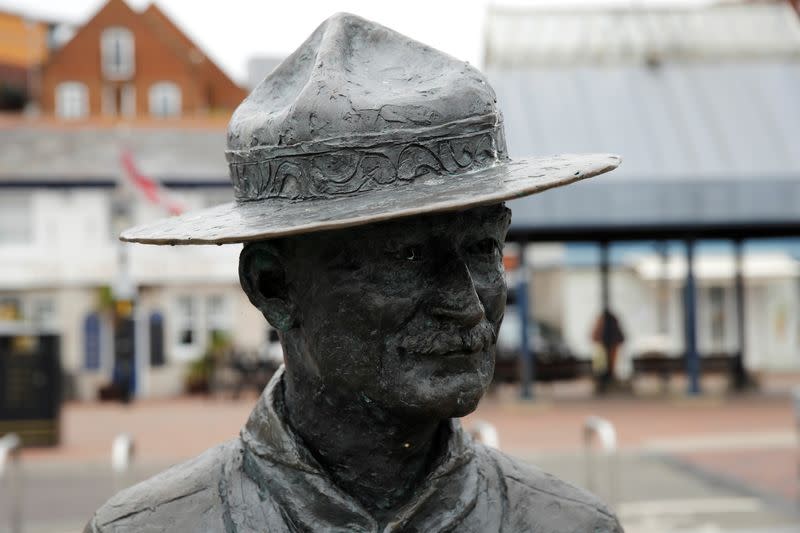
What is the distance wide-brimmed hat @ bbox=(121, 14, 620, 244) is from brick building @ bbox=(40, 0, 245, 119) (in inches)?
1476

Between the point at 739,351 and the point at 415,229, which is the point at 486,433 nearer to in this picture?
the point at 415,229

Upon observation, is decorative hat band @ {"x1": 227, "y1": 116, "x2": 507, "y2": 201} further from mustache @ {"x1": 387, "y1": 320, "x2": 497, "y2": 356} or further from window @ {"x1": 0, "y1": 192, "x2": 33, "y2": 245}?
window @ {"x1": 0, "y1": 192, "x2": 33, "y2": 245}

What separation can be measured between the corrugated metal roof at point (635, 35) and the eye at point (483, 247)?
57.4ft

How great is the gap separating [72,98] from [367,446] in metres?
39.1

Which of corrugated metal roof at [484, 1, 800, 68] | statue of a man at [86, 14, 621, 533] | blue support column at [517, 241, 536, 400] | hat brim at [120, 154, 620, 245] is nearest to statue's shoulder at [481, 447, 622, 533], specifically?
statue of a man at [86, 14, 621, 533]

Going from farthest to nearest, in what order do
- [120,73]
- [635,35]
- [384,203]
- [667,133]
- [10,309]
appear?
[120,73], [10,309], [635,35], [667,133], [384,203]

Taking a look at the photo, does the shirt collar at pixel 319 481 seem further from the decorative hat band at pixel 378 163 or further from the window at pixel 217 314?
the window at pixel 217 314

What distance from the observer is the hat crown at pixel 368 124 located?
188 centimetres

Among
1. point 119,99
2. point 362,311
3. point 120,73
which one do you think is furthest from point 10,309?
point 362,311

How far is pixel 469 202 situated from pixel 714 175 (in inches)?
647

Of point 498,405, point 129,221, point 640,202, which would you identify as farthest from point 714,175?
point 129,221

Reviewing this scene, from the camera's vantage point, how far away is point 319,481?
6.40ft

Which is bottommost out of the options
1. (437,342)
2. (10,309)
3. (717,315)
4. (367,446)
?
(717,315)

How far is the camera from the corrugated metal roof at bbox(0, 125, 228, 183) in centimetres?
2636
